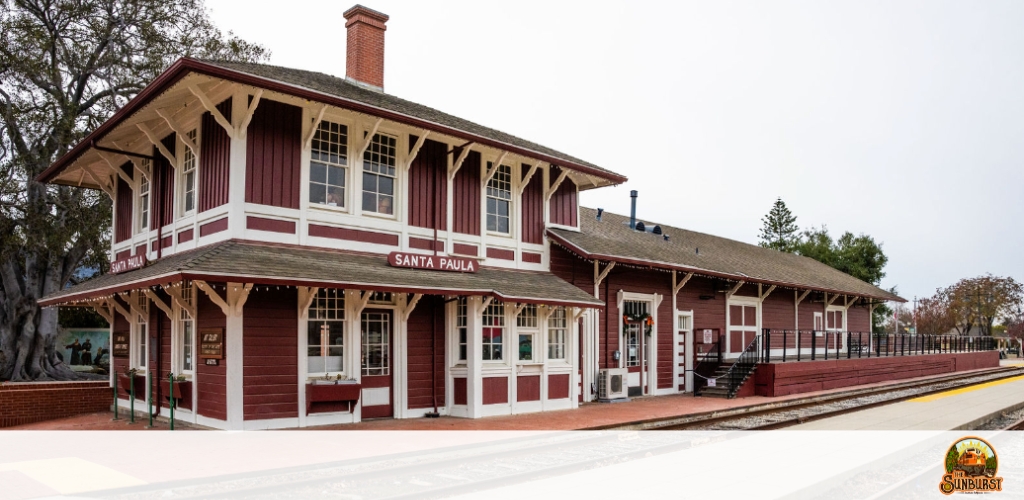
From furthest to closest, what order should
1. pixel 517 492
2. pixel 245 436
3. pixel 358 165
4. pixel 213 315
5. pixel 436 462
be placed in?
pixel 358 165, pixel 213 315, pixel 245 436, pixel 436 462, pixel 517 492

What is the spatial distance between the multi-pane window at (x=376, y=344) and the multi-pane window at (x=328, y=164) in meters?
2.09

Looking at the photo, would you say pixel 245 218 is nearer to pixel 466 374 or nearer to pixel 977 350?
pixel 466 374

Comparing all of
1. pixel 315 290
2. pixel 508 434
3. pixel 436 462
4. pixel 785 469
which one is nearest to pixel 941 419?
pixel 785 469

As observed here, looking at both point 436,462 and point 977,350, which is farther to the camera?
point 977,350

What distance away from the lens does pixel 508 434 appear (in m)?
12.2

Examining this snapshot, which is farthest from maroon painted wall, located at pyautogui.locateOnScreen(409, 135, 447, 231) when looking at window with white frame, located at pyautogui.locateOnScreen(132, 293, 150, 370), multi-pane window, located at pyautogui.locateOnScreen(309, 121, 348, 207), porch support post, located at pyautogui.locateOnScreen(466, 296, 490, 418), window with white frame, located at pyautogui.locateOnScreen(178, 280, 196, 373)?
window with white frame, located at pyautogui.locateOnScreen(132, 293, 150, 370)

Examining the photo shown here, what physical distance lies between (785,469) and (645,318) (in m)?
10.5

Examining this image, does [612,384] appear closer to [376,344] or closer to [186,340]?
[376,344]

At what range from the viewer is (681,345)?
69.1 feet

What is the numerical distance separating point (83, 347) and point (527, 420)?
30219mm

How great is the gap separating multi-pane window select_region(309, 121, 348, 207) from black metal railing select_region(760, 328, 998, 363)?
39.0 ft

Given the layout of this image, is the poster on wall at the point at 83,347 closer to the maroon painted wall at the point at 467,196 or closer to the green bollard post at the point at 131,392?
the green bollard post at the point at 131,392

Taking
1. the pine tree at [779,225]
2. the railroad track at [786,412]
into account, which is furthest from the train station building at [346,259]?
the pine tree at [779,225]

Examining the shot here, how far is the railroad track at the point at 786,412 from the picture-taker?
1420cm
